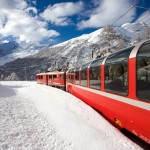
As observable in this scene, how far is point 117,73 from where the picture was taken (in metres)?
6.53

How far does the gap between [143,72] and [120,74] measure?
4.17 ft

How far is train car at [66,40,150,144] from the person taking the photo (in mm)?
4934

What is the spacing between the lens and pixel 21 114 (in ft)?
26.3

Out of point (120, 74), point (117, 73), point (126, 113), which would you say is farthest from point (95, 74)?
point (126, 113)

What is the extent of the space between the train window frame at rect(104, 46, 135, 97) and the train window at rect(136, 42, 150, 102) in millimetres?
582

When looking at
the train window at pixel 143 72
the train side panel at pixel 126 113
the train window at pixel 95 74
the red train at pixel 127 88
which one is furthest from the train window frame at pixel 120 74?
the train window at pixel 95 74

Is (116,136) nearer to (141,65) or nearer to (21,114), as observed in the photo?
(141,65)

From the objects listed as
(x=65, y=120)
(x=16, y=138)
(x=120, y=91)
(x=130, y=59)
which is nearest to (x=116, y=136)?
(x=120, y=91)

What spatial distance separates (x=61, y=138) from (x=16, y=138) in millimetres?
1204

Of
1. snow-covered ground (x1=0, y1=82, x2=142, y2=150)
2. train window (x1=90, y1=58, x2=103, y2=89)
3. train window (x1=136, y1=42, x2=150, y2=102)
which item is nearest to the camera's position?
train window (x1=136, y1=42, x2=150, y2=102)

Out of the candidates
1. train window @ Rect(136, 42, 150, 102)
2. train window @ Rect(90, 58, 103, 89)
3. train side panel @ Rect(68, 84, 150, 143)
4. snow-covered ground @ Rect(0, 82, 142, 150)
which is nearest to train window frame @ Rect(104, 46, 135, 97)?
train side panel @ Rect(68, 84, 150, 143)

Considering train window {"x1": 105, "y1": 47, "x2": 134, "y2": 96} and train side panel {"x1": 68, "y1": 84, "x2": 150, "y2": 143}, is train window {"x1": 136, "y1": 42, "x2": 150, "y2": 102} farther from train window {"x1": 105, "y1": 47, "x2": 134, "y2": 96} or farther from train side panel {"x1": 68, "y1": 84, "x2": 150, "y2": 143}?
train window {"x1": 105, "y1": 47, "x2": 134, "y2": 96}

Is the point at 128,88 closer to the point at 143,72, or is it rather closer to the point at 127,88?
the point at 127,88

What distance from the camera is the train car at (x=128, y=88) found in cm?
493
